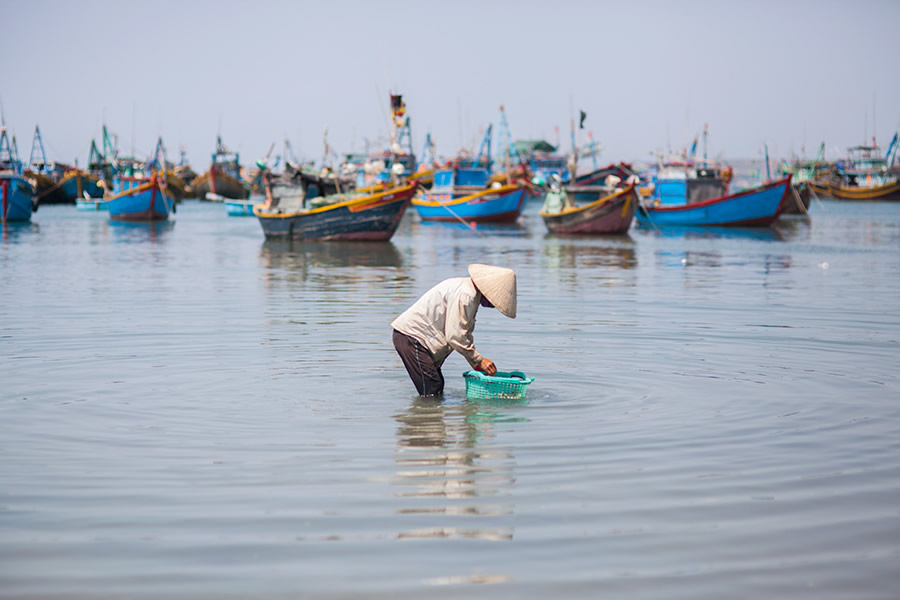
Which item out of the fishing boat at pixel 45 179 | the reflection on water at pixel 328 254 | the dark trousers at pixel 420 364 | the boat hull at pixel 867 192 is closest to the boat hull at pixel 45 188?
the fishing boat at pixel 45 179

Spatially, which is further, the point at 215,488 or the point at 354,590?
the point at 215,488

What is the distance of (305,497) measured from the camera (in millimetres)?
5121

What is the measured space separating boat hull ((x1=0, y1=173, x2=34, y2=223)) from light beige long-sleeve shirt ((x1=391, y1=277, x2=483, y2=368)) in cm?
3740

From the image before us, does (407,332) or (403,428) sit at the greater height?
(407,332)

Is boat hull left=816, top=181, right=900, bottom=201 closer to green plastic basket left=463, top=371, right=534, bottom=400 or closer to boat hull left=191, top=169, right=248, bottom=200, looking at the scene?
boat hull left=191, top=169, right=248, bottom=200

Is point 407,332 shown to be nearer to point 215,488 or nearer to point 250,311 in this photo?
point 215,488

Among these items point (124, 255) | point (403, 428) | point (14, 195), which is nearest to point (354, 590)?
point (403, 428)

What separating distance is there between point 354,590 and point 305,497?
121cm

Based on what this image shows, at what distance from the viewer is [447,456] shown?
6016 mm

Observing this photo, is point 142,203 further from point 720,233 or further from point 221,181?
point 221,181

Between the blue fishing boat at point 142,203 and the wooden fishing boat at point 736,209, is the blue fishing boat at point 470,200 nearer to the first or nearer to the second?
the wooden fishing boat at point 736,209

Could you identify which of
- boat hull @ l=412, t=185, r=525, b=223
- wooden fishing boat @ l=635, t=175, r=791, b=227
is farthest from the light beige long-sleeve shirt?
boat hull @ l=412, t=185, r=525, b=223

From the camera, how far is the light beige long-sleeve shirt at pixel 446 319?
22.2 feet

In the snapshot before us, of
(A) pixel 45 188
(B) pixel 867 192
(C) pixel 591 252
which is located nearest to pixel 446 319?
(C) pixel 591 252
